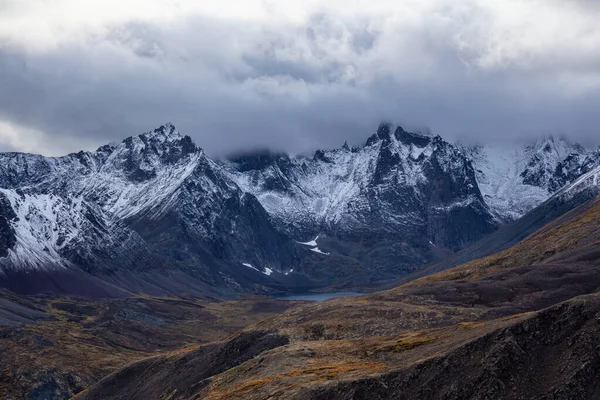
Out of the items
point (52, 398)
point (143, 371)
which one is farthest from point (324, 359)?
point (52, 398)

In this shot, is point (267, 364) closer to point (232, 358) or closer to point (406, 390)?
point (232, 358)

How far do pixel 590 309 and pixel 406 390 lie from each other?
18825mm

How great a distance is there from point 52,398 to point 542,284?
12671 cm

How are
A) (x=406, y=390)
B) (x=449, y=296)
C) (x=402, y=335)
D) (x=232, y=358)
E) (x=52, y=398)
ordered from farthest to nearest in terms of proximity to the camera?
1. (x=52, y=398)
2. (x=449, y=296)
3. (x=232, y=358)
4. (x=402, y=335)
5. (x=406, y=390)

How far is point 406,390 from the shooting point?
72.9 metres

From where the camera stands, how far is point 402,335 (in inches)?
4594

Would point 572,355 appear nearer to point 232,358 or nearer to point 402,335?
point 402,335

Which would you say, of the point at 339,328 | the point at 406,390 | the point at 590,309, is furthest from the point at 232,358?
the point at 590,309

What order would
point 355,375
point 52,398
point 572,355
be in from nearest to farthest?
1. point 572,355
2. point 355,375
3. point 52,398

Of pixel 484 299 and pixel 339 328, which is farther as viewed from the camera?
pixel 484 299

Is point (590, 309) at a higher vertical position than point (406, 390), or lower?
higher

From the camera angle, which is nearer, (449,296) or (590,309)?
(590,309)

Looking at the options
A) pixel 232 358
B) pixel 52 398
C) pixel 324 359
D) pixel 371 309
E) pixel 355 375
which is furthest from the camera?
pixel 52 398

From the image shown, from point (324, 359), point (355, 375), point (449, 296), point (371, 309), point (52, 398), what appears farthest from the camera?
point (52, 398)
